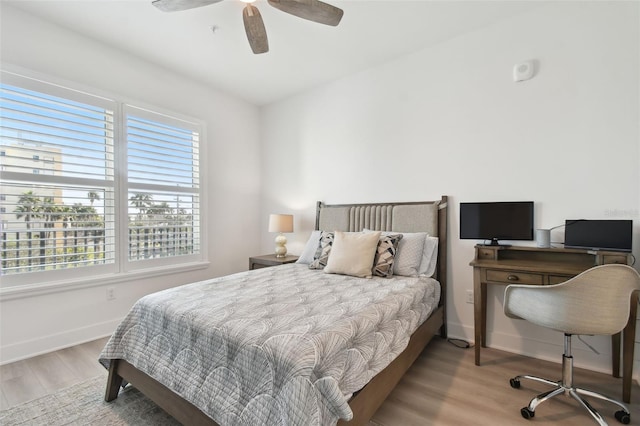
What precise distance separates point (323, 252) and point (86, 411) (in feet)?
6.55

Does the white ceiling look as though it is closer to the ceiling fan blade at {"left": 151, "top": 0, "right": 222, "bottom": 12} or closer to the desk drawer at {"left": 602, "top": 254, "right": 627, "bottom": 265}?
the ceiling fan blade at {"left": 151, "top": 0, "right": 222, "bottom": 12}

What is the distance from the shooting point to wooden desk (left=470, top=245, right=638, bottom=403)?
1801 mm

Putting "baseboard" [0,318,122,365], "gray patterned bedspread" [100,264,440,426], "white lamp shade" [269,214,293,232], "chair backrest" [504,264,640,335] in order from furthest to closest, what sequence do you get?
"white lamp shade" [269,214,293,232] → "baseboard" [0,318,122,365] → "chair backrest" [504,264,640,335] → "gray patterned bedspread" [100,264,440,426]

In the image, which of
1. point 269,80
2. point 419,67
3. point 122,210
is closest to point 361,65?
point 419,67

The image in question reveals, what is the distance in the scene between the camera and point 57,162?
261cm

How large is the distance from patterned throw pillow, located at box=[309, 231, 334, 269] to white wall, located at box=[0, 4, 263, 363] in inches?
65.4

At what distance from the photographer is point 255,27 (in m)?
2.14

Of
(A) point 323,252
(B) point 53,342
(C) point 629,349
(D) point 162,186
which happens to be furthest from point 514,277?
(B) point 53,342

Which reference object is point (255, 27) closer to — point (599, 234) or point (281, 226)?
point (281, 226)

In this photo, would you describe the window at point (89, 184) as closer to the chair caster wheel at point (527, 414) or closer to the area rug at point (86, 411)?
the area rug at point (86, 411)

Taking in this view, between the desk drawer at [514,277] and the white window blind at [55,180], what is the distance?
3461mm

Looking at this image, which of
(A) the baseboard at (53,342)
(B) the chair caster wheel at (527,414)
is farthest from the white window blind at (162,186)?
(B) the chair caster wheel at (527,414)

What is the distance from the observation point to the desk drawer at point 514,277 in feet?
6.70

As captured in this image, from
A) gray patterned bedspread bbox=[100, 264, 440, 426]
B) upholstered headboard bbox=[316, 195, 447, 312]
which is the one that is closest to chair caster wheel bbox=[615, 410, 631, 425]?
gray patterned bedspread bbox=[100, 264, 440, 426]
